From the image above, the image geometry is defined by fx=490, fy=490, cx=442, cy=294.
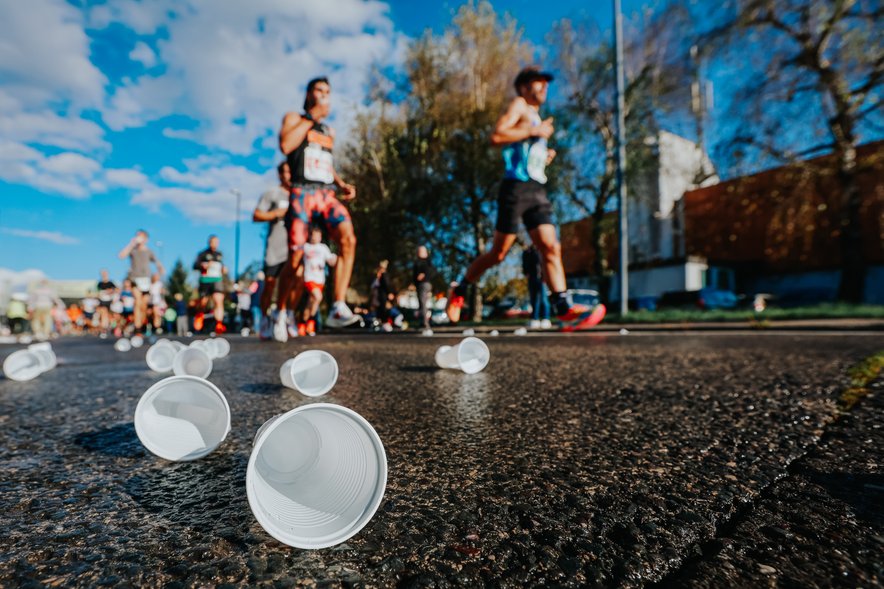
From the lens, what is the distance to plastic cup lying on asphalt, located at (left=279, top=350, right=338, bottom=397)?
240cm

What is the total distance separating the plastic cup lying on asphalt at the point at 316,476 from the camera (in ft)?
2.71

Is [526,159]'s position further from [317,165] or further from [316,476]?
[316,476]

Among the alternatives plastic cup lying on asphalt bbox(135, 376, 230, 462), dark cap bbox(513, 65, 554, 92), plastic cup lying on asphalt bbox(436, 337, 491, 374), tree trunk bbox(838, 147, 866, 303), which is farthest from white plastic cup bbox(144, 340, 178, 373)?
tree trunk bbox(838, 147, 866, 303)

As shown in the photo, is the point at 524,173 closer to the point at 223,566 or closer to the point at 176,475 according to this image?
the point at 176,475

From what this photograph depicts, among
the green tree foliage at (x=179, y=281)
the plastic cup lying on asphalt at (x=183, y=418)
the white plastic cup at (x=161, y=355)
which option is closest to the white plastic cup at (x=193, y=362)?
the white plastic cup at (x=161, y=355)

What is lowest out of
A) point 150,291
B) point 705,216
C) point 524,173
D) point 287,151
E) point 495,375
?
point 495,375

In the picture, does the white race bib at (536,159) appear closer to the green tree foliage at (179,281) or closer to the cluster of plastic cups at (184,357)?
the cluster of plastic cups at (184,357)

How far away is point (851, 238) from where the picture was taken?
17203 mm

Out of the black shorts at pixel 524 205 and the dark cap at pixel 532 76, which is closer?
the black shorts at pixel 524 205

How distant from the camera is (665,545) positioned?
85 centimetres

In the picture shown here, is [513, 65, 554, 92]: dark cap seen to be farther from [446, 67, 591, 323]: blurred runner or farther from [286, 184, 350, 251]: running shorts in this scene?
[286, 184, 350, 251]: running shorts

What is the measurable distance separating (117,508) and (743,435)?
1691mm

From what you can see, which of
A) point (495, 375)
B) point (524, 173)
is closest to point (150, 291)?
point (524, 173)

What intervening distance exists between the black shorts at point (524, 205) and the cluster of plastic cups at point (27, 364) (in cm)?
410
